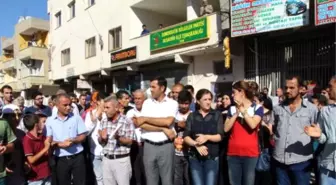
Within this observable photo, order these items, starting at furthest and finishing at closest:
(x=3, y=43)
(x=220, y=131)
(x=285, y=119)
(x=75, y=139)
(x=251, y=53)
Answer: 1. (x=3, y=43)
2. (x=251, y=53)
3. (x=75, y=139)
4. (x=220, y=131)
5. (x=285, y=119)

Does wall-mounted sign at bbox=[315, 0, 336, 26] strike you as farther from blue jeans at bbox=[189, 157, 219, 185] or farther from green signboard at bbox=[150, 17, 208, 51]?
blue jeans at bbox=[189, 157, 219, 185]

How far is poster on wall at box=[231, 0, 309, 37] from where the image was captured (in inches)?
327

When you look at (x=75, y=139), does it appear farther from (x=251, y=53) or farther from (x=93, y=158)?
(x=251, y=53)

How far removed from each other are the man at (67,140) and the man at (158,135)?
3.35 ft

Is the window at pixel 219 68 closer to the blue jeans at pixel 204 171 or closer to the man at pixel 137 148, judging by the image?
the man at pixel 137 148

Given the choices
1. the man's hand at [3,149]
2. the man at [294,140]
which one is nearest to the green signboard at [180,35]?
the man at [294,140]

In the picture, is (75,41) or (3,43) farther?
(3,43)

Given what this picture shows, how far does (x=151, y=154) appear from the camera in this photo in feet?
13.7

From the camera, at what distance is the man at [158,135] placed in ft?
13.5

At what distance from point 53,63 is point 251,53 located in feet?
60.0

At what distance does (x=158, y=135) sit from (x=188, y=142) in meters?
0.43

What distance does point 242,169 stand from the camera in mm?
3932

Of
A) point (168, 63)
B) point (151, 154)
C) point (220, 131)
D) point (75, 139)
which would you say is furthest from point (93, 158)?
point (168, 63)

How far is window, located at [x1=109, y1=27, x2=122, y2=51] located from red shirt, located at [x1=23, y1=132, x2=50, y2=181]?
1309cm
